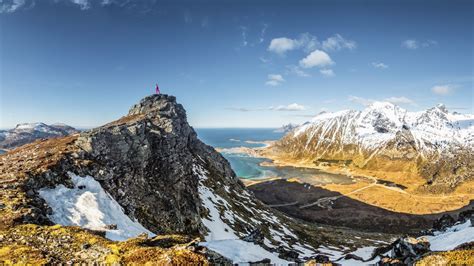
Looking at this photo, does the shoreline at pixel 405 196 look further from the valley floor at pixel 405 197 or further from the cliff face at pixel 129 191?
the cliff face at pixel 129 191

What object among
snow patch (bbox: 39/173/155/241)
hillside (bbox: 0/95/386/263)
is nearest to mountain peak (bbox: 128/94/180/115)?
hillside (bbox: 0/95/386/263)

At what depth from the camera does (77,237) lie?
65.9 ft

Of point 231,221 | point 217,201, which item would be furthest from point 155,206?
point 217,201

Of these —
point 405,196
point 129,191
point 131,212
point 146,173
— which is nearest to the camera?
point 131,212

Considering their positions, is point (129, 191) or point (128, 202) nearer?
point (128, 202)

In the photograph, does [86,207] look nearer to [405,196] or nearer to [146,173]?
[146,173]

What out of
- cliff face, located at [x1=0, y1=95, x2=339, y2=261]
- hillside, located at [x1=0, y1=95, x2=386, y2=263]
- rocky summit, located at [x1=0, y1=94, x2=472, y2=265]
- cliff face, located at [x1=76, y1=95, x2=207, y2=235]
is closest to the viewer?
rocky summit, located at [x1=0, y1=94, x2=472, y2=265]

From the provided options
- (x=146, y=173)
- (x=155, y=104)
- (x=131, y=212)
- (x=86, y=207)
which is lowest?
(x=131, y=212)

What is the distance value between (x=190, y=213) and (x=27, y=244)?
1505 inches

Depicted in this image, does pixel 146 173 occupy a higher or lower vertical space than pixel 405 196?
higher

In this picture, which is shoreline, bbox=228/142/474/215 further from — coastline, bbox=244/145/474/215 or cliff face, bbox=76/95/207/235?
cliff face, bbox=76/95/207/235

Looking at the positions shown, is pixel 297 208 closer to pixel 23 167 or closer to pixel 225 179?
pixel 225 179

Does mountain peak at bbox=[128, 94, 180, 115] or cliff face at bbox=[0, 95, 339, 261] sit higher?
mountain peak at bbox=[128, 94, 180, 115]

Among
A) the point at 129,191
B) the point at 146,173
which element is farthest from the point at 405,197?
the point at 129,191
